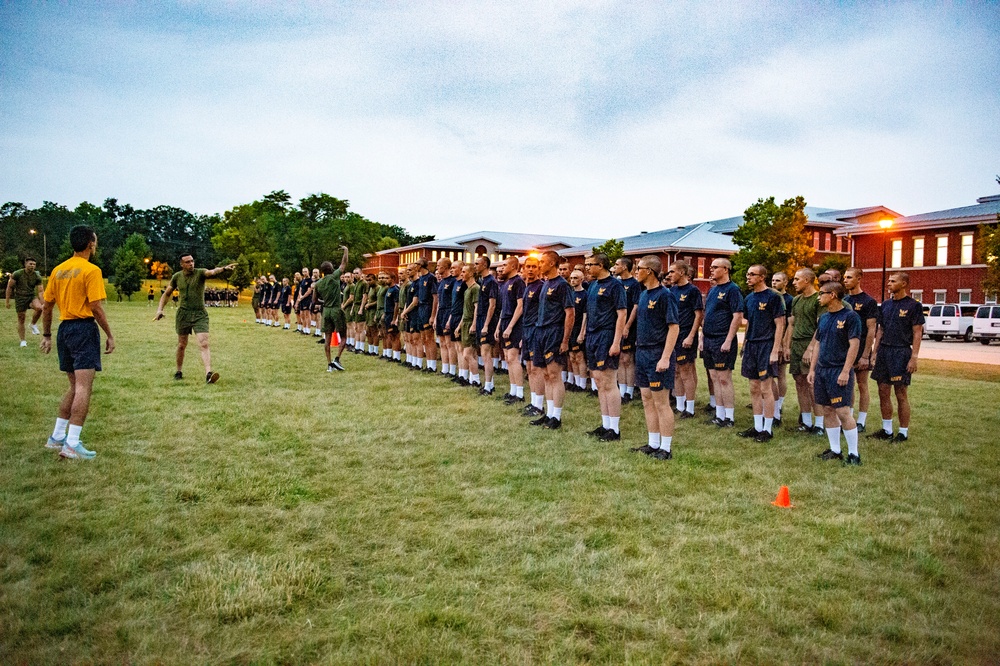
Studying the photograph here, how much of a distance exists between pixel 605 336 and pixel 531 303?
1616mm

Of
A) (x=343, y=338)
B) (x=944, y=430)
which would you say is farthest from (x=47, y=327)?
(x=944, y=430)

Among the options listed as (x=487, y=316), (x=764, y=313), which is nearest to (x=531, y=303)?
(x=487, y=316)

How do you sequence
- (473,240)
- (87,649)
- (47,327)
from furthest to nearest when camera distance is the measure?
(473,240) → (47,327) → (87,649)

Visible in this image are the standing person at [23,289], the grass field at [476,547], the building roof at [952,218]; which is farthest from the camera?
the building roof at [952,218]

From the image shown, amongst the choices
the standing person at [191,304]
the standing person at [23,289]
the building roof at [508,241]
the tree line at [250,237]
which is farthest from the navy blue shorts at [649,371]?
the building roof at [508,241]

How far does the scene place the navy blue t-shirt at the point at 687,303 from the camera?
9016 mm

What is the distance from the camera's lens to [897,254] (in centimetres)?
4469

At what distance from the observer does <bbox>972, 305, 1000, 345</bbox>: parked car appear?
30062mm

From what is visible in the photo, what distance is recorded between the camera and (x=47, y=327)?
700 centimetres

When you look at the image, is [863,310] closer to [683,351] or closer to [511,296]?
[683,351]

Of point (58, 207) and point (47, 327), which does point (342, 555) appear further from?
point (58, 207)

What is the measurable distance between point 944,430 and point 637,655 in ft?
26.6

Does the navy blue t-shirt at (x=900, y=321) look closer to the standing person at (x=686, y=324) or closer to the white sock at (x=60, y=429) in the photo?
the standing person at (x=686, y=324)

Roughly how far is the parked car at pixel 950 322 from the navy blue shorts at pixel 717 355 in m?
29.8
